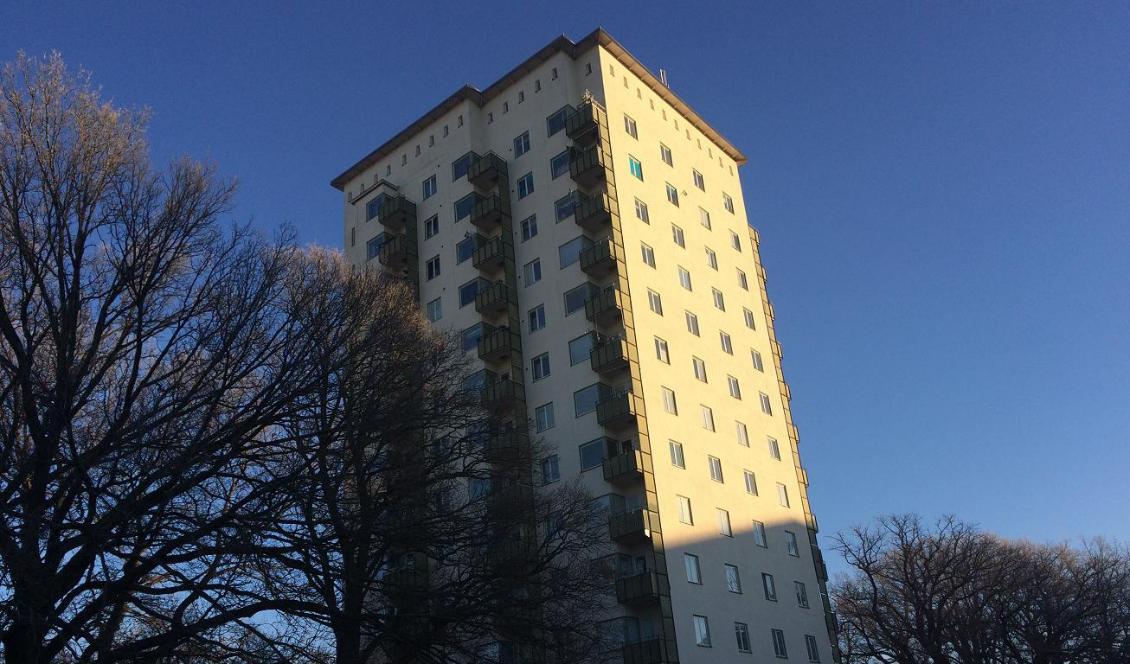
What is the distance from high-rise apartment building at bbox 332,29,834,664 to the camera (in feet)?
140

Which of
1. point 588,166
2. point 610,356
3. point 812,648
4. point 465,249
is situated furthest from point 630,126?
point 812,648

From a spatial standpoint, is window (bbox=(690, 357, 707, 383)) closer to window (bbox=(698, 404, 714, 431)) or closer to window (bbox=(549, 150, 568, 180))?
window (bbox=(698, 404, 714, 431))

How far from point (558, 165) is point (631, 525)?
20.0 m

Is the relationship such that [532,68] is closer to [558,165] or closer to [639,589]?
[558,165]

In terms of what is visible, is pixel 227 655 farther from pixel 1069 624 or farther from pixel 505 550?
pixel 1069 624

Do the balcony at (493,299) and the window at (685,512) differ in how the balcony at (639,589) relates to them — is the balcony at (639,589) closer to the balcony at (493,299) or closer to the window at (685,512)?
the window at (685,512)

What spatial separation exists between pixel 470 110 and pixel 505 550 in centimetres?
3656

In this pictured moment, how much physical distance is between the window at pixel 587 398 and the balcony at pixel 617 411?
890 mm

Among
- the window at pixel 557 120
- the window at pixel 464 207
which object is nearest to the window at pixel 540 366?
the window at pixel 464 207

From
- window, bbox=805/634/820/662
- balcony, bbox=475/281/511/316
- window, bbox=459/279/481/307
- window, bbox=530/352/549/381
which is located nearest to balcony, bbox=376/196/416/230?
window, bbox=459/279/481/307

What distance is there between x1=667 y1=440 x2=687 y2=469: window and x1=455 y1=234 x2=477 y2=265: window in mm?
15176

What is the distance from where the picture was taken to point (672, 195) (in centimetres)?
5466

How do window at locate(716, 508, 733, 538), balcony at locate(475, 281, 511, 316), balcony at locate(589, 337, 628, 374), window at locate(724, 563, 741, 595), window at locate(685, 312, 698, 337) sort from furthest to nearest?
window at locate(685, 312, 698, 337)
balcony at locate(475, 281, 511, 316)
window at locate(716, 508, 733, 538)
balcony at locate(589, 337, 628, 374)
window at locate(724, 563, 741, 595)

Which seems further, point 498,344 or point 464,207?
point 464,207
